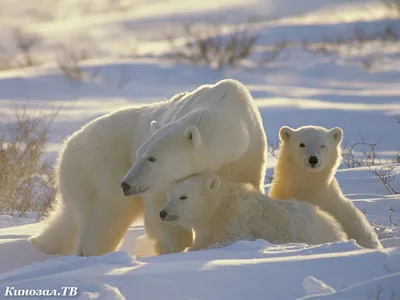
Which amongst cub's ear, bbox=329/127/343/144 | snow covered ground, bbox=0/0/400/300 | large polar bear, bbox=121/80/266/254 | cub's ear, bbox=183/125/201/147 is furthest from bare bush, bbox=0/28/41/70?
cub's ear, bbox=183/125/201/147

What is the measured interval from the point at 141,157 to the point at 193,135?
339mm

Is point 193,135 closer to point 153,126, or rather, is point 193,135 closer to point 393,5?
point 153,126

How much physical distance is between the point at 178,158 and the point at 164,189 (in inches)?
12.1

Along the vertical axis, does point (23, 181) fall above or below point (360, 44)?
below

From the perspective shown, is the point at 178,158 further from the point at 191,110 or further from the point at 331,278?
the point at 331,278

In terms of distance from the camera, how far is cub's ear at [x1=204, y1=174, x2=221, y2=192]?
6.03 meters

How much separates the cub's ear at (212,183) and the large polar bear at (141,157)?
3.3 inches

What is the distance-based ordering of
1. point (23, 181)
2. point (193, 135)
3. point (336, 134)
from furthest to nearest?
point (23, 181) → point (336, 134) → point (193, 135)

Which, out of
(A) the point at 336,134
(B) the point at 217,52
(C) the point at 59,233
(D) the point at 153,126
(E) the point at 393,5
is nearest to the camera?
(D) the point at 153,126

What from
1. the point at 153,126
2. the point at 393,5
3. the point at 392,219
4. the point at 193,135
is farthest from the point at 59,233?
the point at 393,5

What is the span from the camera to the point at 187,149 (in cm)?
590

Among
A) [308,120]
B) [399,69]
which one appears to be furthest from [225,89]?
[399,69]

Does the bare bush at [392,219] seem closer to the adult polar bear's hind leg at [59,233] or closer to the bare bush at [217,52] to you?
the adult polar bear's hind leg at [59,233]

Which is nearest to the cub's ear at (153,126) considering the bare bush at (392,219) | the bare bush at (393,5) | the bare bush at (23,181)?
the bare bush at (392,219)
